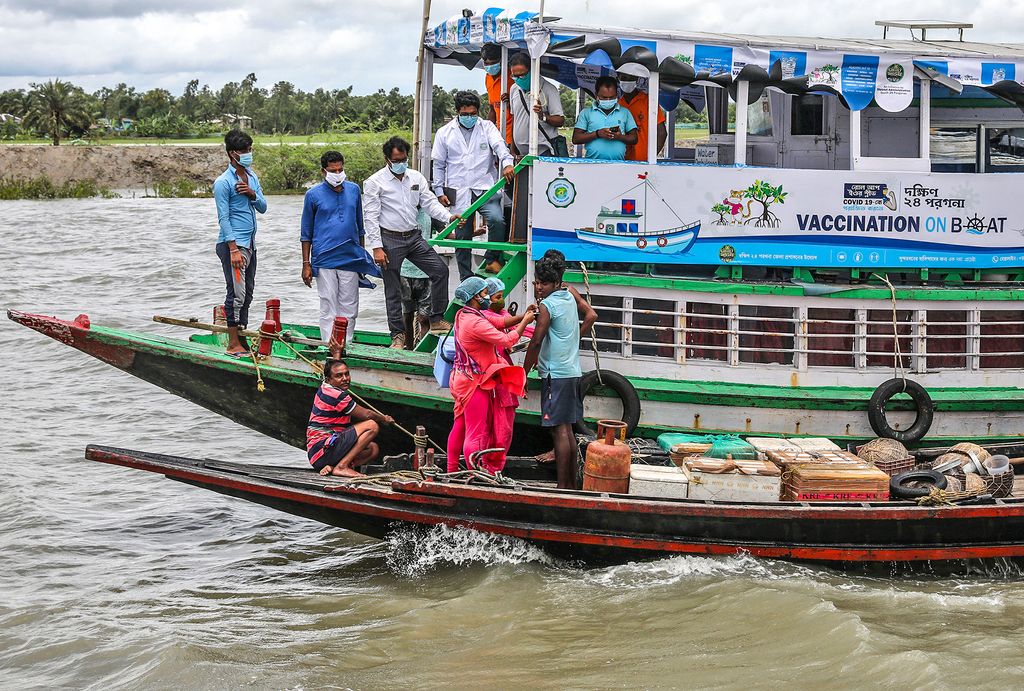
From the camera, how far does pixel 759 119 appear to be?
8852mm

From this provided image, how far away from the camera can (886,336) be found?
8148 mm

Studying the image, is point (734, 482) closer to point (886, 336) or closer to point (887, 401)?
point (887, 401)

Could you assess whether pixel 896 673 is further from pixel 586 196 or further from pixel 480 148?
pixel 480 148

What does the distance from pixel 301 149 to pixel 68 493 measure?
101 ft

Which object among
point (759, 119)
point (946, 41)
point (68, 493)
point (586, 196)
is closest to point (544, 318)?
point (586, 196)

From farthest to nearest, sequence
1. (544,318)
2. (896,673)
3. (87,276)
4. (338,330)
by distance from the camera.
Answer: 1. (87,276)
2. (338,330)
3. (544,318)
4. (896,673)

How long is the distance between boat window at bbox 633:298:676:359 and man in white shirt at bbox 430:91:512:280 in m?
1.21

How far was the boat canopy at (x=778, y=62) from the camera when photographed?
7.69m

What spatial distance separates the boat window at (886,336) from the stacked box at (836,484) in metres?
1.11

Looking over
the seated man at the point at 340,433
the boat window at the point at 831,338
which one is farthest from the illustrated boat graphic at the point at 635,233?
the seated man at the point at 340,433

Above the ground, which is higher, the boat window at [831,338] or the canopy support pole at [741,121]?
the canopy support pole at [741,121]

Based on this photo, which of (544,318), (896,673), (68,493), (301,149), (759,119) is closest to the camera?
(896,673)

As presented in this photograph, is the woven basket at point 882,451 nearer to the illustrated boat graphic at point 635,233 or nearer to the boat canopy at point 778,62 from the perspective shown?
the illustrated boat graphic at point 635,233

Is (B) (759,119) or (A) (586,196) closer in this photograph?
(A) (586,196)
